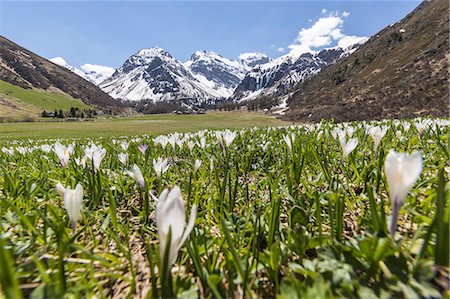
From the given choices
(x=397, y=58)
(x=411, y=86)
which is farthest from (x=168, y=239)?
(x=397, y=58)

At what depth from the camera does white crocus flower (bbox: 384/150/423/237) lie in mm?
1063

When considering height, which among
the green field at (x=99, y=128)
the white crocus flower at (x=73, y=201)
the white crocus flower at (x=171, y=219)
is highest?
the white crocus flower at (x=171, y=219)

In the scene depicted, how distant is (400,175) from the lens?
3.66ft

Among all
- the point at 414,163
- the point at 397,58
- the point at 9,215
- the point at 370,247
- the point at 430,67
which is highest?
the point at 397,58

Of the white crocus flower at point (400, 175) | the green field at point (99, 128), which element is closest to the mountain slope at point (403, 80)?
the green field at point (99, 128)

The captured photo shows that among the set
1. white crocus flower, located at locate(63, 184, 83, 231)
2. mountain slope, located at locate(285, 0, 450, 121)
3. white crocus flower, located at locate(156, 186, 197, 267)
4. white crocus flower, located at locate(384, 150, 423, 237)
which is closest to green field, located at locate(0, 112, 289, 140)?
mountain slope, located at locate(285, 0, 450, 121)

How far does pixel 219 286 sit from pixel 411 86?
6857 centimetres

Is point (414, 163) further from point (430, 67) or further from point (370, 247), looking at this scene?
point (430, 67)

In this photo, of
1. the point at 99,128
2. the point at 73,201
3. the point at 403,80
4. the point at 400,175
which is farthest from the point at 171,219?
the point at 403,80

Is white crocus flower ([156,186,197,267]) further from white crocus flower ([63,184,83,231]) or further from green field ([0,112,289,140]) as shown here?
green field ([0,112,289,140])

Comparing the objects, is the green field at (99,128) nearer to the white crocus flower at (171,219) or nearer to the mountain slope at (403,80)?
the mountain slope at (403,80)

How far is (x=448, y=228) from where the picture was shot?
0.96 meters

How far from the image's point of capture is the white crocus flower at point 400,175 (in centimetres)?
106

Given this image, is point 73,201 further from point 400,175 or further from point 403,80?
point 403,80
